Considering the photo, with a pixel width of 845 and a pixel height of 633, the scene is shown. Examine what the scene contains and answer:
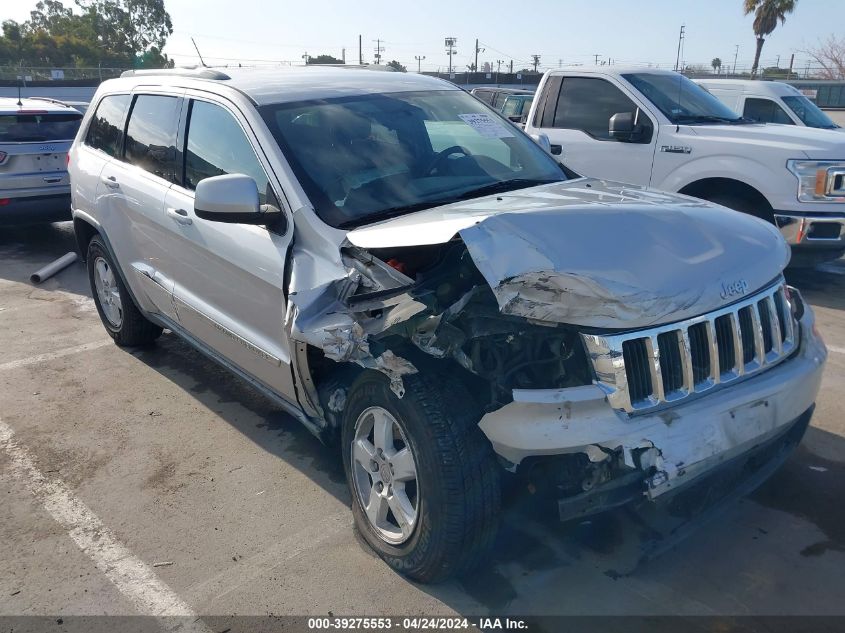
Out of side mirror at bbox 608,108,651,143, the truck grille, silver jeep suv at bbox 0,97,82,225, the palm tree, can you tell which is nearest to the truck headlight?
side mirror at bbox 608,108,651,143

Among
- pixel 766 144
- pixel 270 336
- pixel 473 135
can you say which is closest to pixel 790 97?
pixel 766 144

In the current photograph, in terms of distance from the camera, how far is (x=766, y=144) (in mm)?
6688

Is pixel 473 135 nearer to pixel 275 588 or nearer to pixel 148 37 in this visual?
pixel 275 588

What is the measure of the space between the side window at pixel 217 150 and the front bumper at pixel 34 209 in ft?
18.0

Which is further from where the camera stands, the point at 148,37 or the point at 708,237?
the point at 148,37

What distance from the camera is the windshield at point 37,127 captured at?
8633 millimetres

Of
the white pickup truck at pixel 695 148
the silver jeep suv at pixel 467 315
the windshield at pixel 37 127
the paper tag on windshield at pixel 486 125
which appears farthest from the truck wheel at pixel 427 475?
the windshield at pixel 37 127

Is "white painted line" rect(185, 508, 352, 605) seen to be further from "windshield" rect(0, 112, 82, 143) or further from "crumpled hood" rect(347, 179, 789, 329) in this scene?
"windshield" rect(0, 112, 82, 143)

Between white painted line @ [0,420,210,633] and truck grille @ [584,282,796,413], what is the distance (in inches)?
71.3

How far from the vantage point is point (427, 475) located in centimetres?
268

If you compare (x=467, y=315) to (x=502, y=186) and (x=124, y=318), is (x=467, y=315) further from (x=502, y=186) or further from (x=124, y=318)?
(x=124, y=318)

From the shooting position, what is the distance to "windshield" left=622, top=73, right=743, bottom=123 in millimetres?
7301

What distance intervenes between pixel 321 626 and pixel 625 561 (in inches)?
45.7

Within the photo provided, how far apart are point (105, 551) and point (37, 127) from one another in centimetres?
718
